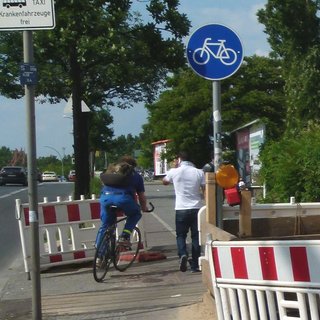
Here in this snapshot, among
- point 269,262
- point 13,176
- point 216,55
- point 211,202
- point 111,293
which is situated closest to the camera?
point 269,262

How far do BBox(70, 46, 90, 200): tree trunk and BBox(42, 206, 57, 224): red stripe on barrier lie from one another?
541 centimetres

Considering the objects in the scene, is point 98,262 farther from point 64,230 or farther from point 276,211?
point 276,211

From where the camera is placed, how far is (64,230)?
33.2 feet

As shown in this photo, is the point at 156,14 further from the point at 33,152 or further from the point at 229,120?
the point at 229,120

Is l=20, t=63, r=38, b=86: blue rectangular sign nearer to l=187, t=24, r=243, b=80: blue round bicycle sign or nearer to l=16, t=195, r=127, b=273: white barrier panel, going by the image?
l=187, t=24, r=243, b=80: blue round bicycle sign

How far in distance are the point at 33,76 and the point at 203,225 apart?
7.68 feet

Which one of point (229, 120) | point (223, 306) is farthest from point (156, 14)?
point (229, 120)

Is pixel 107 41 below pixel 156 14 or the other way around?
below

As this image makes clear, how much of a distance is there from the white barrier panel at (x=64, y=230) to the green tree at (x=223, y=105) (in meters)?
27.8

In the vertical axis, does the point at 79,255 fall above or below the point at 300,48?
below

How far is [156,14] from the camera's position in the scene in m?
15.9

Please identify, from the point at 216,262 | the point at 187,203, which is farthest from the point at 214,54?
the point at 216,262

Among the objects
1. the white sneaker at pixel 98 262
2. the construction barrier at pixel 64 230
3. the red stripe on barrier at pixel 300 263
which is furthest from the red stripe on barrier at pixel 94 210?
the red stripe on barrier at pixel 300 263

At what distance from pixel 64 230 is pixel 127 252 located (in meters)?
1.04
